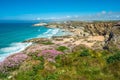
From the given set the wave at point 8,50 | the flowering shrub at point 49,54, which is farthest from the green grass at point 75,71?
the wave at point 8,50

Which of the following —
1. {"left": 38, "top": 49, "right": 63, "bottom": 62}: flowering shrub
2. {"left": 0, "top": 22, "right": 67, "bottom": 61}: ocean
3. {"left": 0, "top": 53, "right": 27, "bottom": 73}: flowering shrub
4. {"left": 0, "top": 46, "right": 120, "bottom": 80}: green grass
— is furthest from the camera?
{"left": 0, "top": 22, "right": 67, "bottom": 61}: ocean

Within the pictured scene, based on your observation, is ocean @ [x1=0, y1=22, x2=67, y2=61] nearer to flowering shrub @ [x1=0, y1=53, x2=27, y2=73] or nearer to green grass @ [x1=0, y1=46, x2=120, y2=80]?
flowering shrub @ [x1=0, y1=53, x2=27, y2=73]

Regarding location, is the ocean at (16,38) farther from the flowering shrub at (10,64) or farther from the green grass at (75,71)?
the green grass at (75,71)

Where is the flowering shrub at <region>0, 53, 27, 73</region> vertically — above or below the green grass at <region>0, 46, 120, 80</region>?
below

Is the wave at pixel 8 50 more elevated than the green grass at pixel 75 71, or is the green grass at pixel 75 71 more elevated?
the green grass at pixel 75 71

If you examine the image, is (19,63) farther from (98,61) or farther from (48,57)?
(98,61)

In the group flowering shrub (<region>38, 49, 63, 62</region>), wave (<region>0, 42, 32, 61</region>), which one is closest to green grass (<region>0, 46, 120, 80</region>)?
flowering shrub (<region>38, 49, 63, 62</region>)

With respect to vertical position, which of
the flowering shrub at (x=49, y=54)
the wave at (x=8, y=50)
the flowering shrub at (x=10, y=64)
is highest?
the flowering shrub at (x=49, y=54)

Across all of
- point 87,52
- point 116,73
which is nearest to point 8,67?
point 87,52

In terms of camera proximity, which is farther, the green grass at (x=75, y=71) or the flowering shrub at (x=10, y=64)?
the flowering shrub at (x=10, y=64)

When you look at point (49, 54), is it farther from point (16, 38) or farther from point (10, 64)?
point (16, 38)

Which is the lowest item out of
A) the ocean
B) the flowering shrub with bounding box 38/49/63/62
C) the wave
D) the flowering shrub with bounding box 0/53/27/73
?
the ocean
